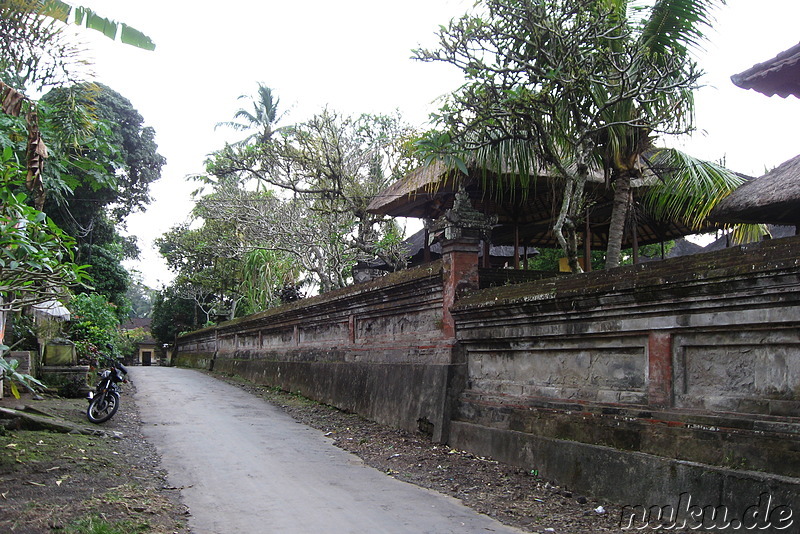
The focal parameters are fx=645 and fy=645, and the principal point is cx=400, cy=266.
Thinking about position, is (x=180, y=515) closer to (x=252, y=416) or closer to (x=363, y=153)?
(x=252, y=416)

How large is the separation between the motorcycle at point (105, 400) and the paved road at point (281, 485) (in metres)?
0.60

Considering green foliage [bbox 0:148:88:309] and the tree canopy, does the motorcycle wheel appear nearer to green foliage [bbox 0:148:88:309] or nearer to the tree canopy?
green foliage [bbox 0:148:88:309]

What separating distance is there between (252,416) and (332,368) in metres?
1.96

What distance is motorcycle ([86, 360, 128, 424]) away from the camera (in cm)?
945

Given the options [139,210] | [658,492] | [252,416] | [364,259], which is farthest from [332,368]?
[139,210]

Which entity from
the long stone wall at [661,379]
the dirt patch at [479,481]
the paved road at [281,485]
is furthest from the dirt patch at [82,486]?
the long stone wall at [661,379]

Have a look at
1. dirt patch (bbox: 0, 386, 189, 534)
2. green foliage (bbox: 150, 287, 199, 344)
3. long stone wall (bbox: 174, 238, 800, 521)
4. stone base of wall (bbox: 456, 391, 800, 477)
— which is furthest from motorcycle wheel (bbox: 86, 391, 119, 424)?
green foliage (bbox: 150, 287, 199, 344)

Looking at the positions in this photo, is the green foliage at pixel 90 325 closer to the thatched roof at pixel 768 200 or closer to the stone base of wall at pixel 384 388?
the stone base of wall at pixel 384 388

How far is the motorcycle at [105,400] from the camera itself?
945 cm

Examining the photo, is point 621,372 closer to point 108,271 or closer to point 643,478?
point 643,478

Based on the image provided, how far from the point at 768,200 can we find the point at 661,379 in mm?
3998

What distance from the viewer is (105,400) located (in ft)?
31.9

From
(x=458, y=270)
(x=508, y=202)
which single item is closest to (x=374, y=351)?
(x=458, y=270)

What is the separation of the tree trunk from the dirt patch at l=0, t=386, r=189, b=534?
227 inches
